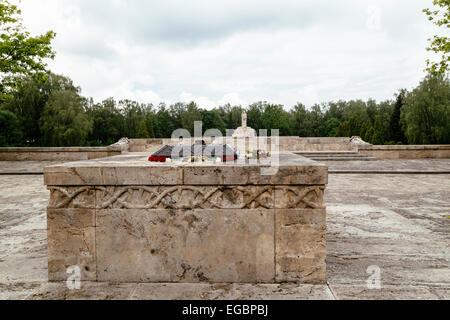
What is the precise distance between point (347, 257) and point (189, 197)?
2.07m

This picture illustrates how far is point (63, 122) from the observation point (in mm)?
33000

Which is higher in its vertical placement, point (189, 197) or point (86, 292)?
point (189, 197)

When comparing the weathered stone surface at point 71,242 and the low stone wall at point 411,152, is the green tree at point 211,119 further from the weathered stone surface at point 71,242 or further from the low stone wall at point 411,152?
the weathered stone surface at point 71,242

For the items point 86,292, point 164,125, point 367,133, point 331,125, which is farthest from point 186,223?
point 331,125

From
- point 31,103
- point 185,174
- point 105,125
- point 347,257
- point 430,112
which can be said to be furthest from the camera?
point 105,125

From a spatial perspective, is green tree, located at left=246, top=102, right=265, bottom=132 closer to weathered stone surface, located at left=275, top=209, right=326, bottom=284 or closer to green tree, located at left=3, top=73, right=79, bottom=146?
green tree, located at left=3, top=73, right=79, bottom=146

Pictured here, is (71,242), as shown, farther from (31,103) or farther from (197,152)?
(31,103)

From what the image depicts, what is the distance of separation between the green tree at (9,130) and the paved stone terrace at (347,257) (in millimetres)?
29503

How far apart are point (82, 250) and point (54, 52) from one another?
14066 mm

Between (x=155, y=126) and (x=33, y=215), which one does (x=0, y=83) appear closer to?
(x=33, y=215)

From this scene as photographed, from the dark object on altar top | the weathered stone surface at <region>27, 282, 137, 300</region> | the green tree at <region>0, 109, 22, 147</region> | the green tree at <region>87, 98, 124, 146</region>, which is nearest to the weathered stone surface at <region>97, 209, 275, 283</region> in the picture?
the weathered stone surface at <region>27, 282, 137, 300</region>

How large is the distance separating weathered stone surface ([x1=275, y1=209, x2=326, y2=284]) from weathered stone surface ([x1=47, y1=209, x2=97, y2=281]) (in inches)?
72.1

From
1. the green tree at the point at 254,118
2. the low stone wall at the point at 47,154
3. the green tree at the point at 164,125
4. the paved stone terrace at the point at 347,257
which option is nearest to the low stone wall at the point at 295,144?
the low stone wall at the point at 47,154

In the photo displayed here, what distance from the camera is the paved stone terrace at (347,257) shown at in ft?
9.21
